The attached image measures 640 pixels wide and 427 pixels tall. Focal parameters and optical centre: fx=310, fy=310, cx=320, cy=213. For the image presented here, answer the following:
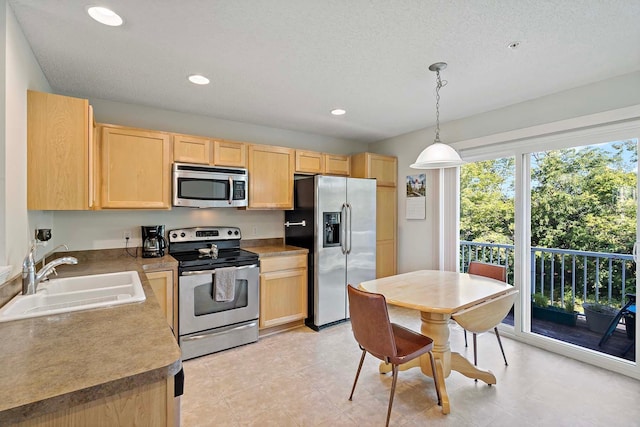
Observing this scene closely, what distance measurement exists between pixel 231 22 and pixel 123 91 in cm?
A: 168

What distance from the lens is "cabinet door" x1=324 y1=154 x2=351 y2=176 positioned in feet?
13.6

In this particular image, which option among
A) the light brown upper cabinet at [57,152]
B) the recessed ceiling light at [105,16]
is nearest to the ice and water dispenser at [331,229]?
the light brown upper cabinet at [57,152]

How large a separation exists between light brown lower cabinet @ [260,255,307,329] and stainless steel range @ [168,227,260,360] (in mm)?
131

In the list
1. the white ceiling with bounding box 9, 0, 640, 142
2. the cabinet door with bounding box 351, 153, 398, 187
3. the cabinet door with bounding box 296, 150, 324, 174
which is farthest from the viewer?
the cabinet door with bounding box 351, 153, 398, 187

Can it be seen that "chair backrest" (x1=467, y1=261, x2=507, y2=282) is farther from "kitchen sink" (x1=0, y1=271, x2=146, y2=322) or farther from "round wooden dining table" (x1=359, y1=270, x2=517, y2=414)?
"kitchen sink" (x1=0, y1=271, x2=146, y2=322)

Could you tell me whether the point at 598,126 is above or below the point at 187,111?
below

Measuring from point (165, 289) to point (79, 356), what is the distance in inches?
73.7

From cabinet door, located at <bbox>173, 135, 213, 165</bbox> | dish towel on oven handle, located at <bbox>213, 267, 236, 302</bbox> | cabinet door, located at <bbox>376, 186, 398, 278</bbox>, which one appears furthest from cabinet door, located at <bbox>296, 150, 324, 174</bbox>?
dish towel on oven handle, located at <bbox>213, 267, 236, 302</bbox>

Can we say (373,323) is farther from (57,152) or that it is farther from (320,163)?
(320,163)

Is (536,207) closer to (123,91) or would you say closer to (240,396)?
(240,396)

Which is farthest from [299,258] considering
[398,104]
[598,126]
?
[598,126]

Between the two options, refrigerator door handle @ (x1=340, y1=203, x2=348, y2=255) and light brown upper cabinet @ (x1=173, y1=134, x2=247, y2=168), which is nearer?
light brown upper cabinet @ (x1=173, y1=134, x2=247, y2=168)

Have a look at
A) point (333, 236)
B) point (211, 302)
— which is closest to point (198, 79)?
point (211, 302)

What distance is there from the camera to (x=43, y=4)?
5.52 feet
